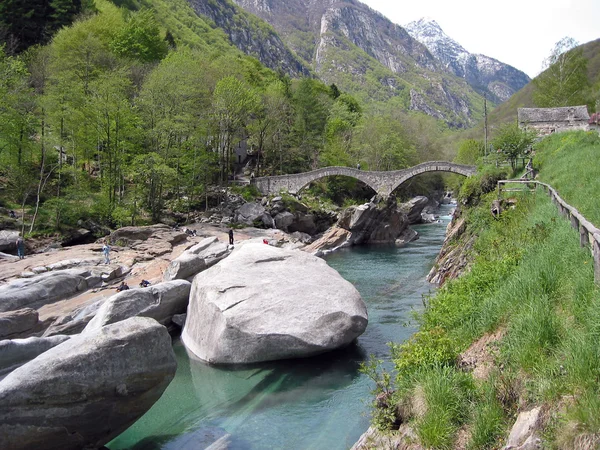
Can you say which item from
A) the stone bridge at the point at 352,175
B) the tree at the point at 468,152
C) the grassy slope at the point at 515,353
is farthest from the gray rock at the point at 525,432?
the tree at the point at 468,152

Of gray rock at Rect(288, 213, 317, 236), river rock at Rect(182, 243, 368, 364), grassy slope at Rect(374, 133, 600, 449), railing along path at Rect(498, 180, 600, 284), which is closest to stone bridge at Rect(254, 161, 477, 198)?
gray rock at Rect(288, 213, 317, 236)

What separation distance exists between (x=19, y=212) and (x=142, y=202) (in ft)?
32.6

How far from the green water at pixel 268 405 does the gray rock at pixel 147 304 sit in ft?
4.92

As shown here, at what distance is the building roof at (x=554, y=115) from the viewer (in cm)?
5119

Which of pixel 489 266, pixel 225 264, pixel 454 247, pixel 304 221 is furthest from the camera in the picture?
pixel 304 221

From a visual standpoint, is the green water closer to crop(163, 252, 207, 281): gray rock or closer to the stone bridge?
crop(163, 252, 207, 281): gray rock

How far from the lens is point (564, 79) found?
6006cm

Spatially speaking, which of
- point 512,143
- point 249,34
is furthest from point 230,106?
point 249,34

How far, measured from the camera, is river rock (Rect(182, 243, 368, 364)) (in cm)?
1488

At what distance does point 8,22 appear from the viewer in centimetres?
5681

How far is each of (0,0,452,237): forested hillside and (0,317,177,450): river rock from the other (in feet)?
89.4

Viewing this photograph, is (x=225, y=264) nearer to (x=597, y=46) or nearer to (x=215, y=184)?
(x=215, y=184)

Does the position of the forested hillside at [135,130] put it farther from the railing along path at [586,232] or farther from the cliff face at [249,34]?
the cliff face at [249,34]

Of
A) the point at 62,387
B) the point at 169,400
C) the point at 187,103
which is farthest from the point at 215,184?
the point at 62,387
